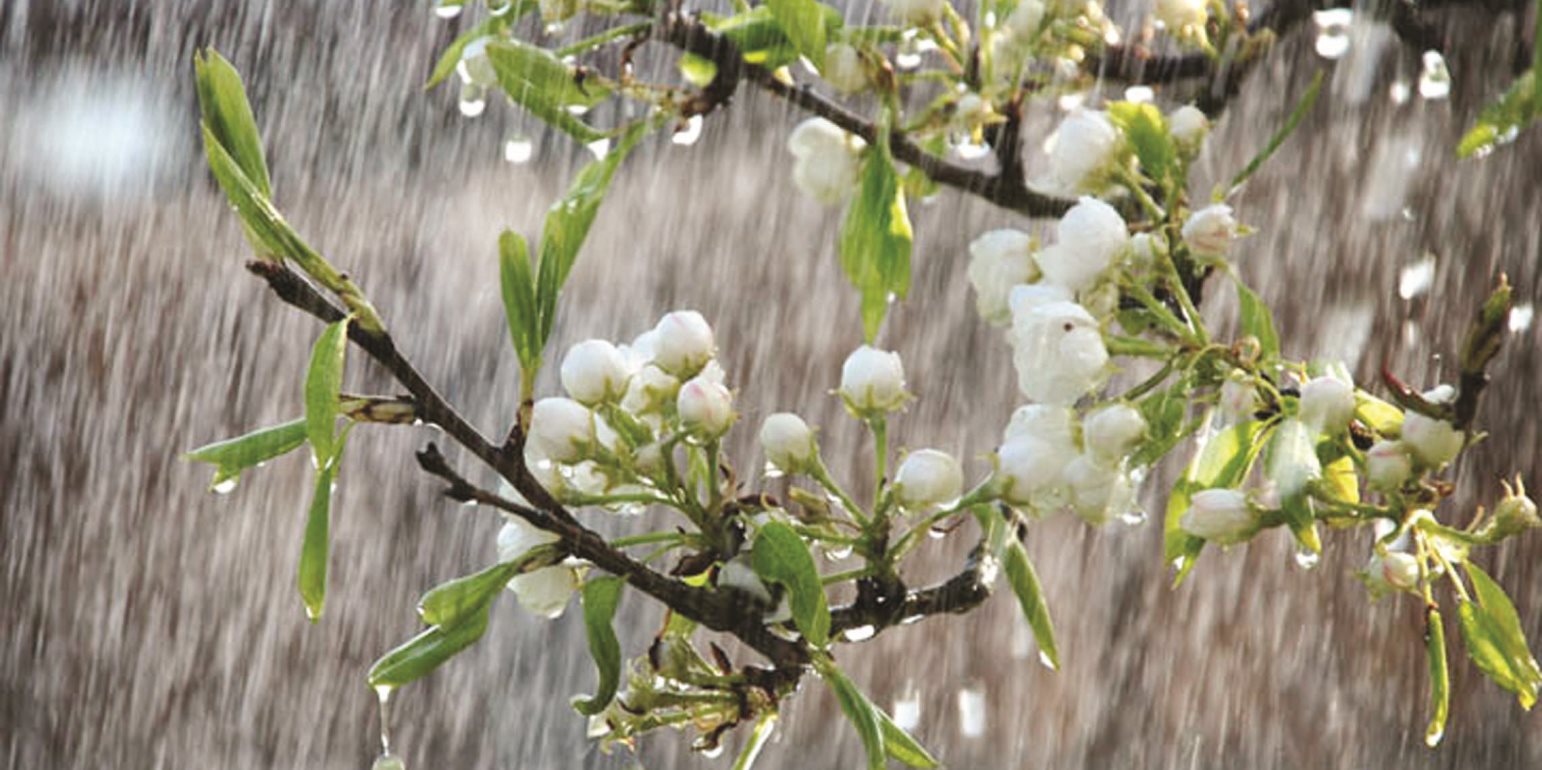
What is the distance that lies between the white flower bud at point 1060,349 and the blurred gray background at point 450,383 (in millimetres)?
813

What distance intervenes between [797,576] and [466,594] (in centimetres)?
8

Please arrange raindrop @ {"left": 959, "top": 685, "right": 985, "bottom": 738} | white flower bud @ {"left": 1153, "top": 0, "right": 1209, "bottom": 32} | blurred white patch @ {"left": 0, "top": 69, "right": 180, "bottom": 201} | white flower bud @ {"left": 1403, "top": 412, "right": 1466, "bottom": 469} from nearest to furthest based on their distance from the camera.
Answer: white flower bud @ {"left": 1403, "top": 412, "right": 1466, "bottom": 469}, white flower bud @ {"left": 1153, "top": 0, "right": 1209, "bottom": 32}, raindrop @ {"left": 959, "top": 685, "right": 985, "bottom": 738}, blurred white patch @ {"left": 0, "top": 69, "right": 180, "bottom": 201}

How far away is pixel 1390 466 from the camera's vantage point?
400mm

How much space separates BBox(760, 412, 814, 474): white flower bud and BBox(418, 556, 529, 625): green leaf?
7 cm

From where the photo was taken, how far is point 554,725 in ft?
5.04

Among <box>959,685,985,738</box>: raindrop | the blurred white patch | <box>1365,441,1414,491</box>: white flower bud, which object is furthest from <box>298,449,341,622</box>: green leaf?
the blurred white patch

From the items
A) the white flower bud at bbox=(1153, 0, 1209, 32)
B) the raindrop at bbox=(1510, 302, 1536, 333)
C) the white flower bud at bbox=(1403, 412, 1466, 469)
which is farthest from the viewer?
the raindrop at bbox=(1510, 302, 1536, 333)

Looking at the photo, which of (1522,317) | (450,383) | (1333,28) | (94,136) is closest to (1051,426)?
(1333,28)

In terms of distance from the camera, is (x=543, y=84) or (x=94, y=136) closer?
(x=543, y=84)

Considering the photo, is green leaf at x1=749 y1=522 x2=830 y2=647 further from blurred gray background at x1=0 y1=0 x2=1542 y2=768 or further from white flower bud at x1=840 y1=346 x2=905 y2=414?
blurred gray background at x1=0 y1=0 x2=1542 y2=768

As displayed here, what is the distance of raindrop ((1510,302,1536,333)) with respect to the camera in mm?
1132

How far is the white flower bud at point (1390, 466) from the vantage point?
0.40m

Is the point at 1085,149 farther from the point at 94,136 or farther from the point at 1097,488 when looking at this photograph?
the point at 94,136

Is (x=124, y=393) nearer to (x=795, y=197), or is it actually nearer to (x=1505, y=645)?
(x=795, y=197)
